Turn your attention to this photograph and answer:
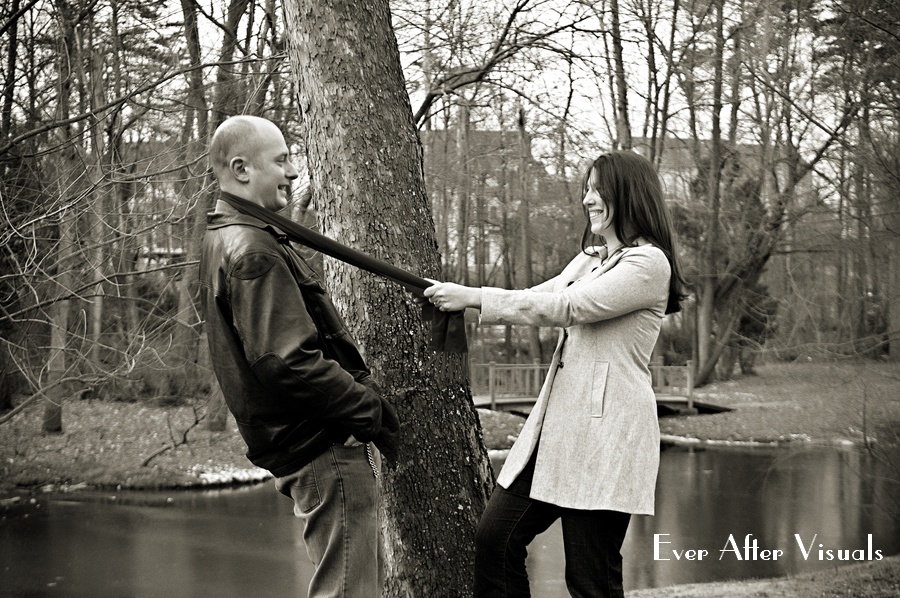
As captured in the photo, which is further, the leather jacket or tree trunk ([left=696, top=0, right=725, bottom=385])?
tree trunk ([left=696, top=0, right=725, bottom=385])

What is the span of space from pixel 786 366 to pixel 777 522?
224cm

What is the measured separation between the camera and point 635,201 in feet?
10.2

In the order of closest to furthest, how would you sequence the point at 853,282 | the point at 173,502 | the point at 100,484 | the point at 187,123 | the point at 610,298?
the point at 610,298 < the point at 187,123 < the point at 853,282 < the point at 173,502 < the point at 100,484

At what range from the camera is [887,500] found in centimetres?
857

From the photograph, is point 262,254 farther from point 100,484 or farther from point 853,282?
point 100,484

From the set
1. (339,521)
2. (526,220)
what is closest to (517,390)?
→ (526,220)

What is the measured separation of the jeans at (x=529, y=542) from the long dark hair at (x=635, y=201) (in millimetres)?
883

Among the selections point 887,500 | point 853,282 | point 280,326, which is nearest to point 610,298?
point 280,326

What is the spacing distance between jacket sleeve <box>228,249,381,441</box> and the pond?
609cm

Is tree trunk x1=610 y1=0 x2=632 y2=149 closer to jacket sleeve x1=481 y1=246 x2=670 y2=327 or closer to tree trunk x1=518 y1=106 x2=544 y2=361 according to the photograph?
tree trunk x1=518 y1=106 x2=544 y2=361

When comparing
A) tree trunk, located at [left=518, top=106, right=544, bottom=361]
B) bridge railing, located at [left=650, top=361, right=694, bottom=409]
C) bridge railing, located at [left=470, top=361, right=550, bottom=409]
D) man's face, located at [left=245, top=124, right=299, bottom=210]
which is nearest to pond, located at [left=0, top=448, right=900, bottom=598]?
man's face, located at [left=245, top=124, right=299, bottom=210]

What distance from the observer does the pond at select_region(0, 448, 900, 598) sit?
880 centimetres

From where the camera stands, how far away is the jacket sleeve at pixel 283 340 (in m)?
2.58

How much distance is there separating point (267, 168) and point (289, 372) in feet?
2.33
